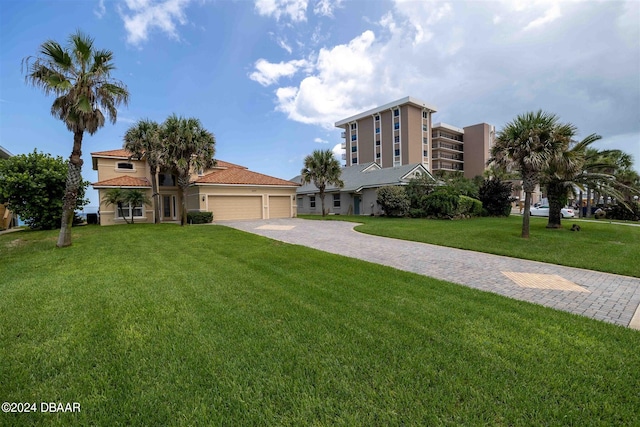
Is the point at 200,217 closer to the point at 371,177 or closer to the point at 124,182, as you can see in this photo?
the point at 124,182

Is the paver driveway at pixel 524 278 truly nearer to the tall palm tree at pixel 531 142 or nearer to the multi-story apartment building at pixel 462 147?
the tall palm tree at pixel 531 142

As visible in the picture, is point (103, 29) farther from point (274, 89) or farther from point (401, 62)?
point (401, 62)

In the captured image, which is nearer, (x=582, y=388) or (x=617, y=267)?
(x=582, y=388)

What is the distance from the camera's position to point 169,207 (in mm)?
26344

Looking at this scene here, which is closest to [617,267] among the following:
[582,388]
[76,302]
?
[582,388]

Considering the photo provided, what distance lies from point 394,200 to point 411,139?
3627 centimetres

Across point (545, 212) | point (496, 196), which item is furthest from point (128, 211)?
A: point (545, 212)

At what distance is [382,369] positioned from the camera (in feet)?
9.35

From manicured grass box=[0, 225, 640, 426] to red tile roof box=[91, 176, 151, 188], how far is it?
1996 centimetres

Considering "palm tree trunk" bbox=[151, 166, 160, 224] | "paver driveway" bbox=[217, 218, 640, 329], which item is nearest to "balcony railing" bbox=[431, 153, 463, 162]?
"palm tree trunk" bbox=[151, 166, 160, 224]

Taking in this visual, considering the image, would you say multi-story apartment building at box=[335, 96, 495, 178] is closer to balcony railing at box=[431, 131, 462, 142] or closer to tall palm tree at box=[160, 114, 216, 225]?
balcony railing at box=[431, 131, 462, 142]

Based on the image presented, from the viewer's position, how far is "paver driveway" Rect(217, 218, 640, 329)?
4.96m

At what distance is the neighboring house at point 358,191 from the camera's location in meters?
27.9

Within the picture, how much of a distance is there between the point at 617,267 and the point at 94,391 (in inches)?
446
